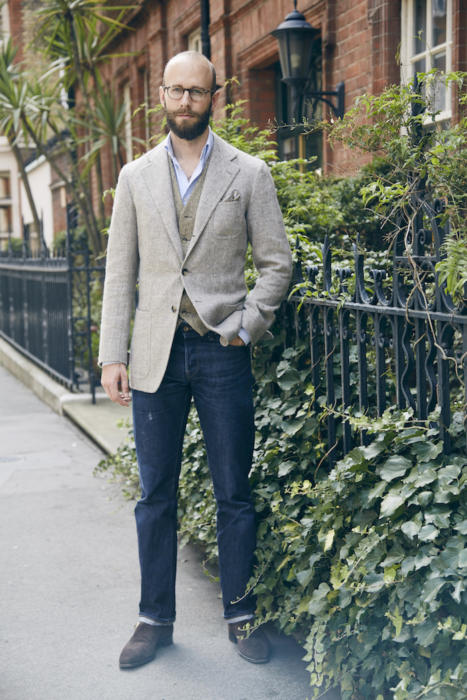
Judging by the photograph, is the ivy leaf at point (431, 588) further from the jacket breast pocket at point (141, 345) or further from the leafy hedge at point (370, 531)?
the jacket breast pocket at point (141, 345)

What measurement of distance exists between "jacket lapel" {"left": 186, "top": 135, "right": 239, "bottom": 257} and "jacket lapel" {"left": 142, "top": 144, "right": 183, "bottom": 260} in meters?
0.07

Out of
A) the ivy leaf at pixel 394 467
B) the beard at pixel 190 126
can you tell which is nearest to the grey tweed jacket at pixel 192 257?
the beard at pixel 190 126

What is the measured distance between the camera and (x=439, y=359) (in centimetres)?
283

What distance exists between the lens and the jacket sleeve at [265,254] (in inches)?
131

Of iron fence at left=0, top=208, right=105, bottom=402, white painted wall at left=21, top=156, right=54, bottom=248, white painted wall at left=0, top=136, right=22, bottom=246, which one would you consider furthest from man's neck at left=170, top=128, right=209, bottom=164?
white painted wall at left=0, top=136, right=22, bottom=246

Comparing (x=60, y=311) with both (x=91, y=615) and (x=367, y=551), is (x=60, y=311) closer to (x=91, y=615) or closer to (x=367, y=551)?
(x=91, y=615)

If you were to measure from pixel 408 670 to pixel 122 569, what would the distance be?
6.91 feet

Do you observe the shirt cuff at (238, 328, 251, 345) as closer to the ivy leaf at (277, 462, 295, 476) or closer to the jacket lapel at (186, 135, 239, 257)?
the jacket lapel at (186, 135, 239, 257)

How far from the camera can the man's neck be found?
335cm

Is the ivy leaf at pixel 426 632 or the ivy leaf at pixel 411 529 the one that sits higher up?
the ivy leaf at pixel 411 529

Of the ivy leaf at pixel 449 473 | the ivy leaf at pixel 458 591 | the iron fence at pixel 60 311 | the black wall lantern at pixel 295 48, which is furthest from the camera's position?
the iron fence at pixel 60 311

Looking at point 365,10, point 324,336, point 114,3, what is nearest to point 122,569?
point 324,336

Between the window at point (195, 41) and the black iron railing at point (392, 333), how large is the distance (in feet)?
31.7

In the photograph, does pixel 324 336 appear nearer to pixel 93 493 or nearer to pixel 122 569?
pixel 122 569
